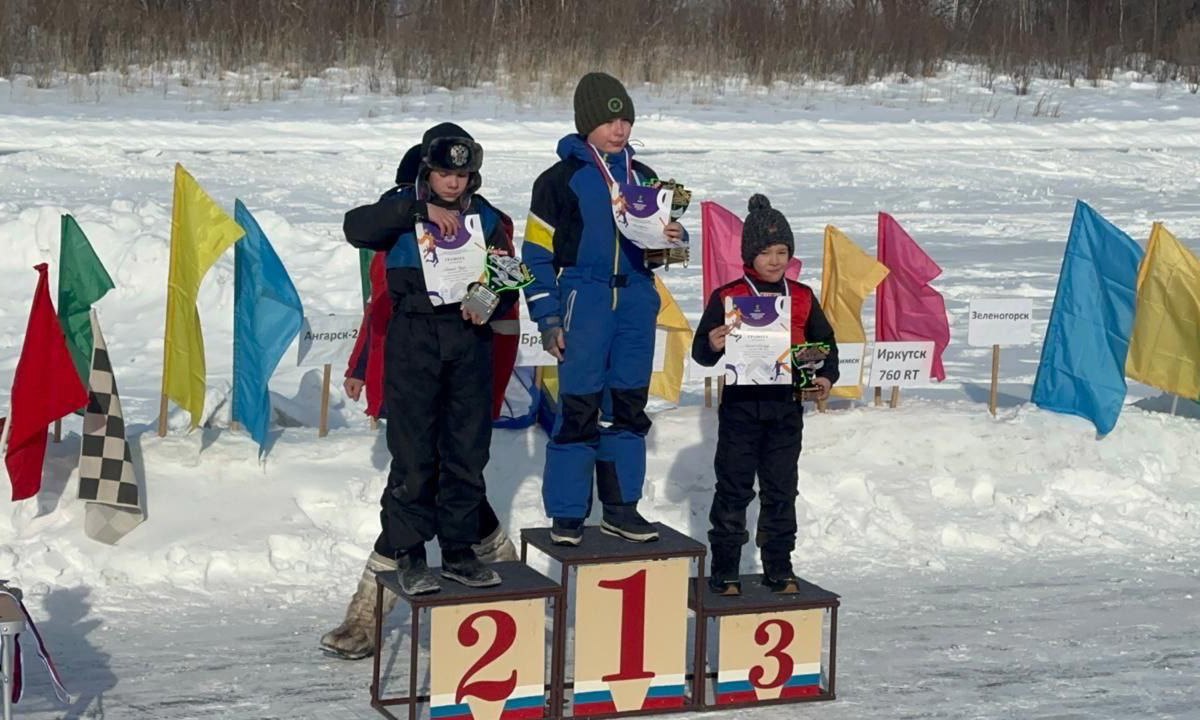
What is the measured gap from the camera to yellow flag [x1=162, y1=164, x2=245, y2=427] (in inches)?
308

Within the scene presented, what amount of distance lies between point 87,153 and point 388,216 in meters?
11.6

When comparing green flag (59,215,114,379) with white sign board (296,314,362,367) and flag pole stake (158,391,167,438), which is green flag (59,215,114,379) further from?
white sign board (296,314,362,367)

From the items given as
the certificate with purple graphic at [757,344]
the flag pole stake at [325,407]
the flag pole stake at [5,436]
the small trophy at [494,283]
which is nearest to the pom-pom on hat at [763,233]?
the certificate with purple graphic at [757,344]

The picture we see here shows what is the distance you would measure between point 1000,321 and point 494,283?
13.4 feet

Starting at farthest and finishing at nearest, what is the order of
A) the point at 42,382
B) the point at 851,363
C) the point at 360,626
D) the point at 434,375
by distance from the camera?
the point at 851,363 < the point at 42,382 < the point at 360,626 < the point at 434,375

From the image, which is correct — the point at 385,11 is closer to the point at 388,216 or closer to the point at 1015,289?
the point at 1015,289

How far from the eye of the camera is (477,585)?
5.73 metres

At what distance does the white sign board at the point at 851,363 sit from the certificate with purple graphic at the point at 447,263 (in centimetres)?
331

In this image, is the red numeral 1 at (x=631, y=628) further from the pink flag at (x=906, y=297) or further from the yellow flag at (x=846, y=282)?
the pink flag at (x=906, y=297)

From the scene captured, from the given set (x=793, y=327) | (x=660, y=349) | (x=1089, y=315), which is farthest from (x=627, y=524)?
(x=1089, y=315)

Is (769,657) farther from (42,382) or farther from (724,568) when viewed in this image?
(42,382)

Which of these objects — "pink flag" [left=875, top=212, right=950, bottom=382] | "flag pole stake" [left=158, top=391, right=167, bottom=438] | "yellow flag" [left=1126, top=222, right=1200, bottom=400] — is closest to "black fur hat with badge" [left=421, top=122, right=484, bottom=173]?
"flag pole stake" [left=158, top=391, right=167, bottom=438]

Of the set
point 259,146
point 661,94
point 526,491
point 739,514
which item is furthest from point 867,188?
point 739,514

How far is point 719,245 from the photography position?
8883 mm
